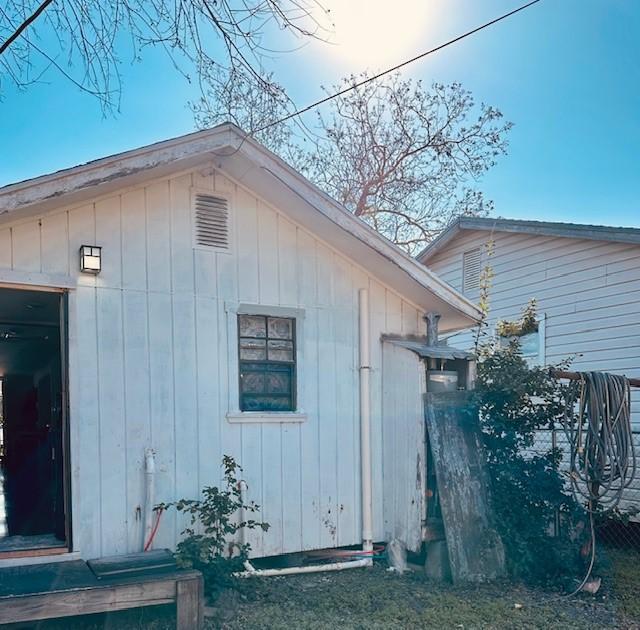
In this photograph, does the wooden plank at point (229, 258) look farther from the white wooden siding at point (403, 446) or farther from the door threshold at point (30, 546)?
the door threshold at point (30, 546)

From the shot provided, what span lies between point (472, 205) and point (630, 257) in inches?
314

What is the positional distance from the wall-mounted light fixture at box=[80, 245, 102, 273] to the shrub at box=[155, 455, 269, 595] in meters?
1.90

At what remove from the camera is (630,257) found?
9.09 m

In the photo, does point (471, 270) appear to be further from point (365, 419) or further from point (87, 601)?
point (87, 601)

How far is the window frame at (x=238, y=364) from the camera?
626cm

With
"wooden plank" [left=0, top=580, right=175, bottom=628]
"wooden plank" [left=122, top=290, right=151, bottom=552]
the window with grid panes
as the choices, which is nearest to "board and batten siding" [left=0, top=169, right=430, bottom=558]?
"wooden plank" [left=122, top=290, right=151, bottom=552]

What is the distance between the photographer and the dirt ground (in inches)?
203

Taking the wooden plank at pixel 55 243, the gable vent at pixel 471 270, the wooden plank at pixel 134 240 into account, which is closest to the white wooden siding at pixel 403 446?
the wooden plank at pixel 134 240

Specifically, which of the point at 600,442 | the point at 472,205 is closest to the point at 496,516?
the point at 600,442

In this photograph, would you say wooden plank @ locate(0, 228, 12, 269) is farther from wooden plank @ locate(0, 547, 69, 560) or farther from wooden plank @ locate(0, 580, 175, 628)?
wooden plank @ locate(0, 580, 175, 628)

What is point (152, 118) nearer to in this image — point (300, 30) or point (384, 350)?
point (300, 30)

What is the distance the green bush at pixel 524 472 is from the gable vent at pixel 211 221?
2858mm

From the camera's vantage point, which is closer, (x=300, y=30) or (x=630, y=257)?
(x=300, y=30)

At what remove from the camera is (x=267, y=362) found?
6.54 m
